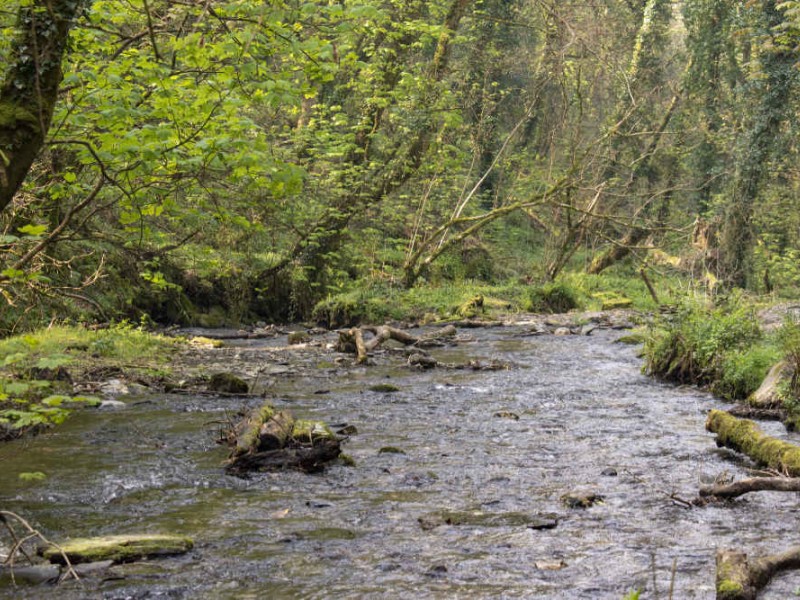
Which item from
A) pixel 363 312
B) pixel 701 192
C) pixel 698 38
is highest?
pixel 698 38

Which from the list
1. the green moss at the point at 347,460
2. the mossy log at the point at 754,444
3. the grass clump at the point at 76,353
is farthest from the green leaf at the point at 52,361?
the mossy log at the point at 754,444

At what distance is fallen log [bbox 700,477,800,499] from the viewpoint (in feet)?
16.5

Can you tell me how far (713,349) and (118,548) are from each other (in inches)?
348

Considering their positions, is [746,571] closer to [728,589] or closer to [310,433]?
[728,589]

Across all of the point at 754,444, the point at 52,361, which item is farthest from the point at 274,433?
the point at 754,444

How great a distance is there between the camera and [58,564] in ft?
13.5

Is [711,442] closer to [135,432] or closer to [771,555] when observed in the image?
[771,555]

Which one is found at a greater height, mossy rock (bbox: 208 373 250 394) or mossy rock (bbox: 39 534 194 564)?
mossy rock (bbox: 39 534 194 564)

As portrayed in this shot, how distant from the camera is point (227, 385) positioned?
31.1ft

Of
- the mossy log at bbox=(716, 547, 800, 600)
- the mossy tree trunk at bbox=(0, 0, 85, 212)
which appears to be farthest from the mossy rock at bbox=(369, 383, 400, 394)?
the mossy tree trunk at bbox=(0, 0, 85, 212)

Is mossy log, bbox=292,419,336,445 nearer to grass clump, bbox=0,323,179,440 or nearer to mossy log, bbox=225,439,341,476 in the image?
mossy log, bbox=225,439,341,476

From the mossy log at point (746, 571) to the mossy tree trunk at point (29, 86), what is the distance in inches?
161

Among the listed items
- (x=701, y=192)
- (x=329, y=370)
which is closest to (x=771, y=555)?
(x=329, y=370)

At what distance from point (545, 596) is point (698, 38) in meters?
30.1
